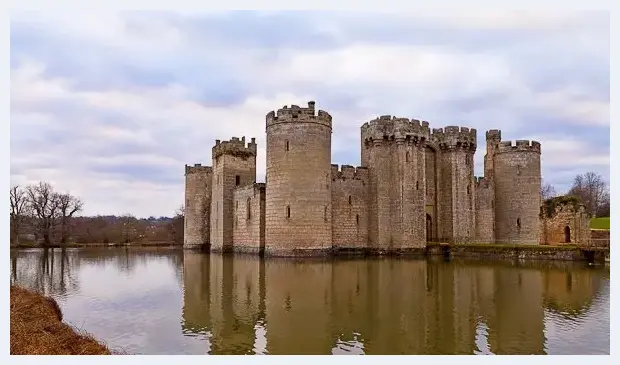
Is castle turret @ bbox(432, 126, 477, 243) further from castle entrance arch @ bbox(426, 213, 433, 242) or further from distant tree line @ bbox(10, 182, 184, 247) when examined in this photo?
distant tree line @ bbox(10, 182, 184, 247)

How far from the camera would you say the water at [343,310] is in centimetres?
998

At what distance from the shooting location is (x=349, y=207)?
33.3 metres

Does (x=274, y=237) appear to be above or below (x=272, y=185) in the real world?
below

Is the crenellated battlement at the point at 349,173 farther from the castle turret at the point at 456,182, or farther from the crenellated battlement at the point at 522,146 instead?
the crenellated battlement at the point at 522,146

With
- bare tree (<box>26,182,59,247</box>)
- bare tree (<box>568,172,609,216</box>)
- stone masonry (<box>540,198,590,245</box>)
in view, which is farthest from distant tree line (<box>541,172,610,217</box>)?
bare tree (<box>26,182,59,247</box>)

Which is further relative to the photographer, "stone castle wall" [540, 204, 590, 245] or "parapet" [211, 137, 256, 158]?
"parapet" [211, 137, 256, 158]

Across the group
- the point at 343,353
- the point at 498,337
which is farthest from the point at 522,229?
the point at 343,353

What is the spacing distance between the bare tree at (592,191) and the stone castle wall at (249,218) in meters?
50.5

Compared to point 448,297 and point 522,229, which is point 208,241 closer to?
point 522,229

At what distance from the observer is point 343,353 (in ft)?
30.5

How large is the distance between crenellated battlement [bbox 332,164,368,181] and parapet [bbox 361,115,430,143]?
6.87 feet

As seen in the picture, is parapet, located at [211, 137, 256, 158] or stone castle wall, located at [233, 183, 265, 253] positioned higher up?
parapet, located at [211, 137, 256, 158]

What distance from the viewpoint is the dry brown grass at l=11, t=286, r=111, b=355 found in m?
8.68

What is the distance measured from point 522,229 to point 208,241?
971 inches
